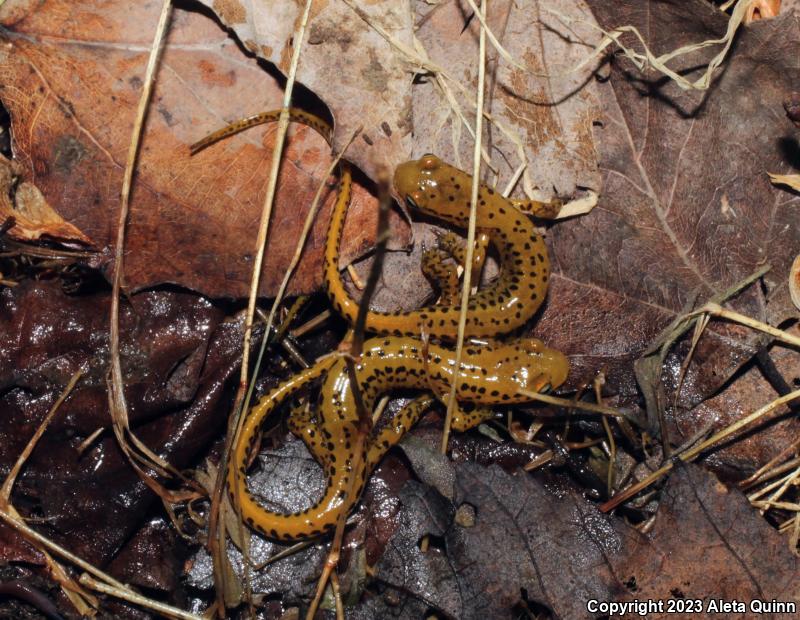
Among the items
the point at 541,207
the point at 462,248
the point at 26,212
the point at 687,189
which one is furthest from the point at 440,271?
the point at 26,212

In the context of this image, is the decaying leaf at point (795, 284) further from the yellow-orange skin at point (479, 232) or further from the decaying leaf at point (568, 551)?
the yellow-orange skin at point (479, 232)

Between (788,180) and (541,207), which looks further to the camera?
(541,207)

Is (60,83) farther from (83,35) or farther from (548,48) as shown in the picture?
(548,48)

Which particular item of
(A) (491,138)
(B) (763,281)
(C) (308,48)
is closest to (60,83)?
(C) (308,48)

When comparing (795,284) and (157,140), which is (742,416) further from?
(157,140)

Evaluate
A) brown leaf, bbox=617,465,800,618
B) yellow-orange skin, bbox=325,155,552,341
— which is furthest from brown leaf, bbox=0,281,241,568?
brown leaf, bbox=617,465,800,618

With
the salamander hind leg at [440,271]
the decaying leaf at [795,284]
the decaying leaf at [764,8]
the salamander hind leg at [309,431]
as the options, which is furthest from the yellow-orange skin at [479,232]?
the decaying leaf at [764,8]

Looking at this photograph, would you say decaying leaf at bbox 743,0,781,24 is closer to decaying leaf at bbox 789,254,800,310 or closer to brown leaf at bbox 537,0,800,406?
brown leaf at bbox 537,0,800,406
